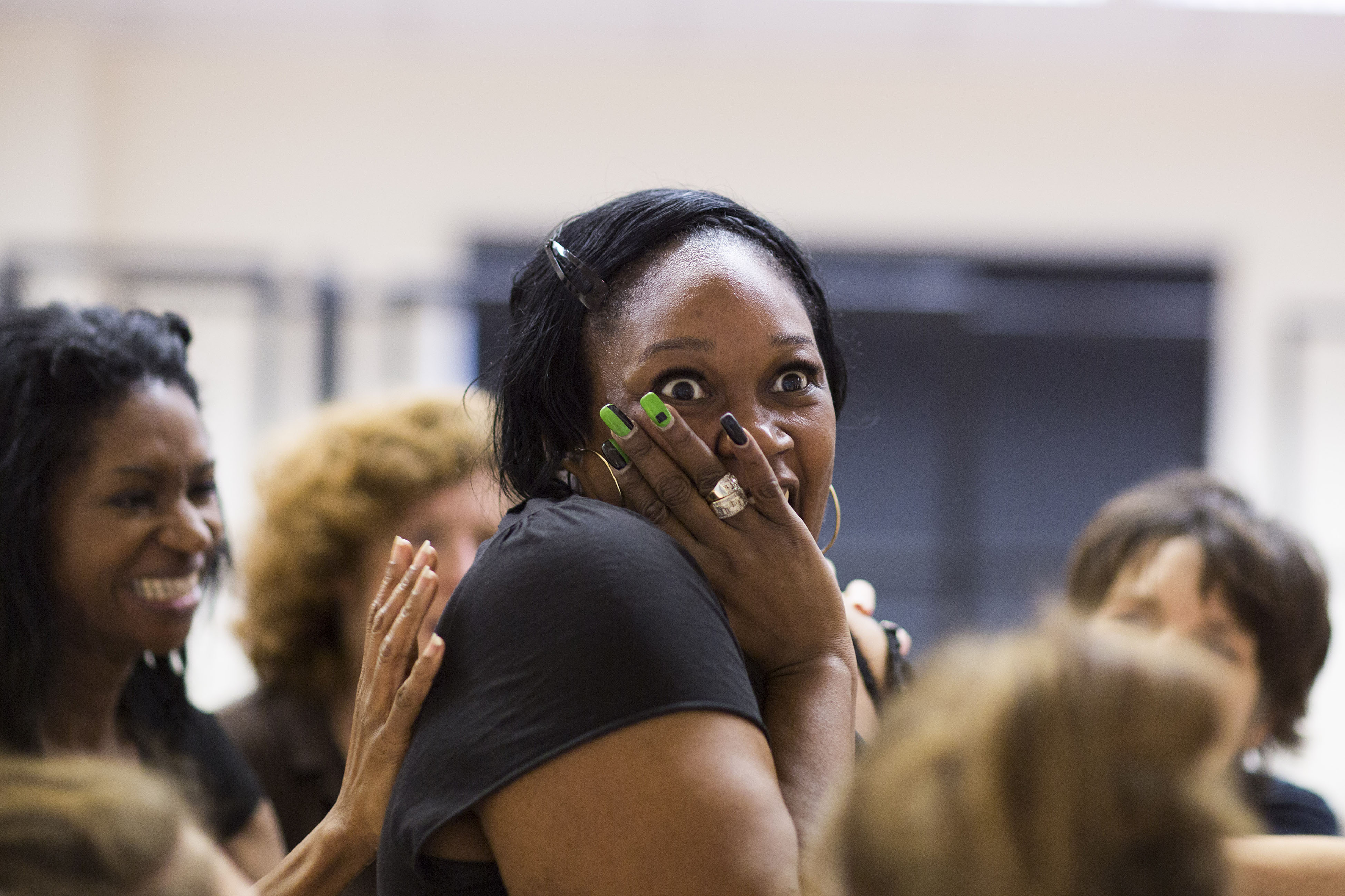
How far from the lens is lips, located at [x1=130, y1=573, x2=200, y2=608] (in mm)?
2057

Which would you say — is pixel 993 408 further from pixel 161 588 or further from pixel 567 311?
pixel 567 311

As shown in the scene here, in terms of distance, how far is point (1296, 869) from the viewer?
1.58 metres

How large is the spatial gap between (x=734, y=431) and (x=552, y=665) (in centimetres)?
33


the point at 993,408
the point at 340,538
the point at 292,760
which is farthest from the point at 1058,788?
the point at 993,408

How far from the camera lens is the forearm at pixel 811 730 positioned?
1071 mm

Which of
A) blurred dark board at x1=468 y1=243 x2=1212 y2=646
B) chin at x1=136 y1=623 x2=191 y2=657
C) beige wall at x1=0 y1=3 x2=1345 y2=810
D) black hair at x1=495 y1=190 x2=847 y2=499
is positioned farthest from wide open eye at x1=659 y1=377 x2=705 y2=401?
beige wall at x1=0 y1=3 x2=1345 y2=810

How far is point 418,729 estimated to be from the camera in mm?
1160

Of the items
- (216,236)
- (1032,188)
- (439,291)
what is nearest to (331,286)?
(439,291)

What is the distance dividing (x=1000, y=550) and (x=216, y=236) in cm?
375

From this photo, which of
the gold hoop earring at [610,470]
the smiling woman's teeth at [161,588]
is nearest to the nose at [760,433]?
the gold hoop earring at [610,470]

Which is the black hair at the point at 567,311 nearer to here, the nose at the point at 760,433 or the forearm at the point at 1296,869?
the nose at the point at 760,433

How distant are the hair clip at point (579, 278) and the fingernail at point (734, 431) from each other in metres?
0.21

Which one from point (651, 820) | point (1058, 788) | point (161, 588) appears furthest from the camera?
point (161, 588)

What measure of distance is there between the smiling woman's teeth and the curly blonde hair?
0.83 metres
